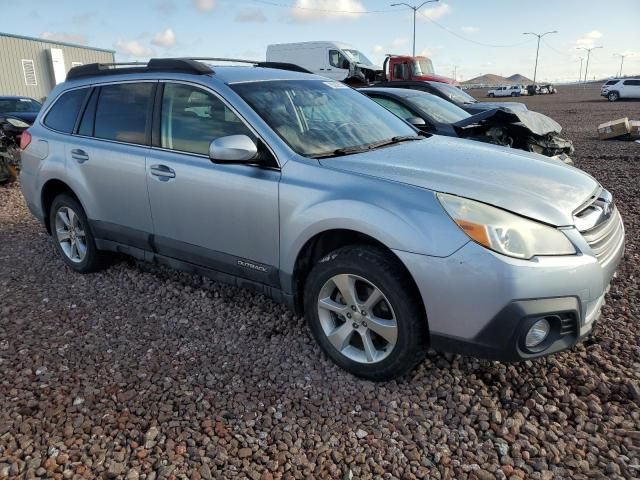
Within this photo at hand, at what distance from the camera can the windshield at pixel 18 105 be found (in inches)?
525

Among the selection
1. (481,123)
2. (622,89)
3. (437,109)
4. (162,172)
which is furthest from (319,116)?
(622,89)

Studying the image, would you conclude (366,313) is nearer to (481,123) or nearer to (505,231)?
(505,231)

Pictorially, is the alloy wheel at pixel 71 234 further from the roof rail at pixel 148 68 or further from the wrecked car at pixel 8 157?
the wrecked car at pixel 8 157

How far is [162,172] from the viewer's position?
3.59m

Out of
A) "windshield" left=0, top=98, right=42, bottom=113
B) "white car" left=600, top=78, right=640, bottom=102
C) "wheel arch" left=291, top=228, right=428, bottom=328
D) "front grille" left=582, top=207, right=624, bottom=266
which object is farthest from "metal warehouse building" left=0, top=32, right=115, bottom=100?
"white car" left=600, top=78, right=640, bottom=102

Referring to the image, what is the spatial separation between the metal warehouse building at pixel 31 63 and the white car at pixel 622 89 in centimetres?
3776

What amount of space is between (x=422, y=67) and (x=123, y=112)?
72.8ft

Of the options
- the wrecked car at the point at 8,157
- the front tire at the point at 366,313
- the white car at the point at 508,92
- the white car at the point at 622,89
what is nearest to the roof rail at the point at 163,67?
the front tire at the point at 366,313

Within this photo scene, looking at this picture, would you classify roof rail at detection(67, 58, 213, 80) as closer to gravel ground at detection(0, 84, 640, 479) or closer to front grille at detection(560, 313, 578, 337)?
gravel ground at detection(0, 84, 640, 479)

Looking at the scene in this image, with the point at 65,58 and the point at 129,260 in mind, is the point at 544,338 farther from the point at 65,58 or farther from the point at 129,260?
the point at 65,58

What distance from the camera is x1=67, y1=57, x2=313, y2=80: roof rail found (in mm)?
3555

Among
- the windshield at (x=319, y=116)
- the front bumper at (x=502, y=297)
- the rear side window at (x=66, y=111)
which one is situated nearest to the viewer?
the front bumper at (x=502, y=297)

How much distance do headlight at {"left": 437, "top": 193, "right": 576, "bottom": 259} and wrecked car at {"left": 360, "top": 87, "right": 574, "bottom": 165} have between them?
15.6ft

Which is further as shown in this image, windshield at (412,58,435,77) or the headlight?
windshield at (412,58,435,77)
